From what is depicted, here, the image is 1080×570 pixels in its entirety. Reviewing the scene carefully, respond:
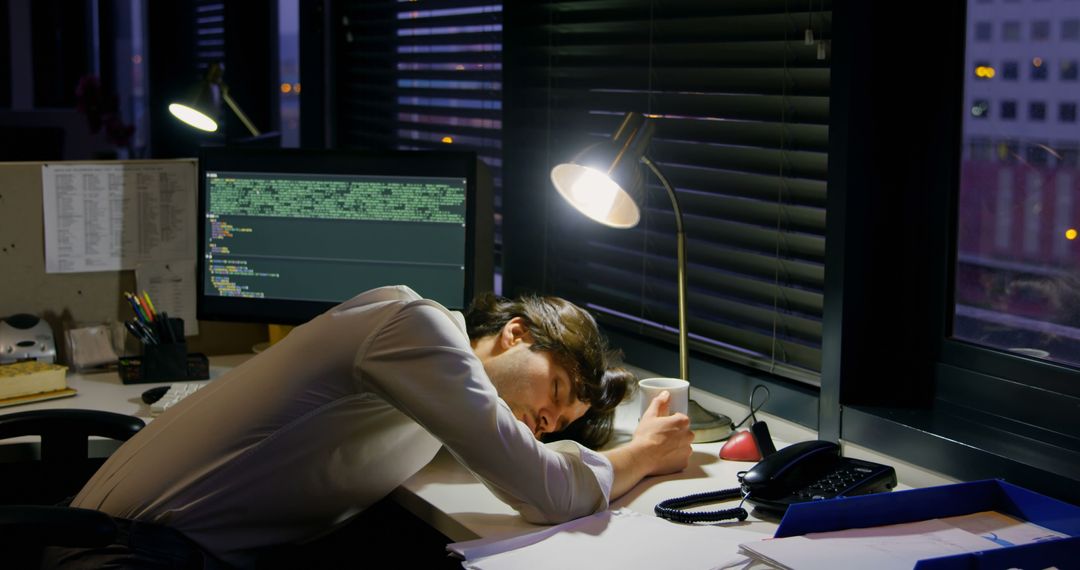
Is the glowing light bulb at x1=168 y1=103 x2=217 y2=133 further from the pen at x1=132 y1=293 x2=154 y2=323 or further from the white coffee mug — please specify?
the white coffee mug

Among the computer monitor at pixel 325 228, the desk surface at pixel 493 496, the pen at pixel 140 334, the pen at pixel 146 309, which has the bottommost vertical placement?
the desk surface at pixel 493 496

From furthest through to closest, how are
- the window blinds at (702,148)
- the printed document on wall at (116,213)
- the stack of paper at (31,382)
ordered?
the printed document on wall at (116,213) → the stack of paper at (31,382) → the window blinds at (702,148)

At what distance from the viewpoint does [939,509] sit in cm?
157

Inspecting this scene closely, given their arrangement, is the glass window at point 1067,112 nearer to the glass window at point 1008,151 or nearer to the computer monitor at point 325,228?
the glass window at point 1008,151

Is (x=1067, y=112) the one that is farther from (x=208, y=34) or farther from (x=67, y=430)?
(x=208, y=34)

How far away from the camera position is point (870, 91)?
192 centimetres

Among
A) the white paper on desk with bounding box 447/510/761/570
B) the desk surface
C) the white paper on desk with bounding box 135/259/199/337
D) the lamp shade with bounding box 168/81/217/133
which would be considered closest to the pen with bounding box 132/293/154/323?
the white paper on desk with bounding box 135/259/199/337

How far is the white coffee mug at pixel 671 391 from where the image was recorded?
202 centimetres

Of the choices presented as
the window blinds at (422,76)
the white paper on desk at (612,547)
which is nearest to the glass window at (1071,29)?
the white paper on desk at (612,547)

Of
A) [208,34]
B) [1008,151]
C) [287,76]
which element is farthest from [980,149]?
[208,34]

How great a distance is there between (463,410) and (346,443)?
266 millimetres

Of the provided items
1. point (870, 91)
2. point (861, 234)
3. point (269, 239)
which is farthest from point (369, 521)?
point (870, 91)

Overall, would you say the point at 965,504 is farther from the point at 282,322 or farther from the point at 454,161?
the point at 282,322

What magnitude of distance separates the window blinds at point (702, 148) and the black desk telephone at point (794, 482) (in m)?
0.38
